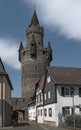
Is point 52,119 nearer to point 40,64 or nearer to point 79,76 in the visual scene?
point 79,76

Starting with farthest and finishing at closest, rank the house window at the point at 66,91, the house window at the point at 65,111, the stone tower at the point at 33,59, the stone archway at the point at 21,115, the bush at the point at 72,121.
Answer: the stone tower at the point at 33,59 → the stone archway at the point at 21,115 → the house window at the point at 66,91 → the house window at the point at 65,111 → the bush at the point at 72,121

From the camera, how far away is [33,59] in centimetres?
9462

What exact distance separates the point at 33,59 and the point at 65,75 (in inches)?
1573

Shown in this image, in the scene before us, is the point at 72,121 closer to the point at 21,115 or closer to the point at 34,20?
the point at 21,115

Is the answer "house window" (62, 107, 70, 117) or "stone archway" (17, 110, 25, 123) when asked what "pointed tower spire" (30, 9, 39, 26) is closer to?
"stone archway" (17, 110, 25, 123)

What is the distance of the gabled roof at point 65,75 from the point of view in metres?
52.3

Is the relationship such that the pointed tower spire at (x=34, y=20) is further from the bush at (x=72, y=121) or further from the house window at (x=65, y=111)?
the bush at (x=72, y=121)

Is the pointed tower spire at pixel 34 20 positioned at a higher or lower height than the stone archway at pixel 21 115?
higher

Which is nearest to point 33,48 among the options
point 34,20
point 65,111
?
point 34,20

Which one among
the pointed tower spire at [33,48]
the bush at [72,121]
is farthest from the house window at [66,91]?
the pointed tower spire at [33,48]

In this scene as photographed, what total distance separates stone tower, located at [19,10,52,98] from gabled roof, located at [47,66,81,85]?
33.8 m

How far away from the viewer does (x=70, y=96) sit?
172 feet

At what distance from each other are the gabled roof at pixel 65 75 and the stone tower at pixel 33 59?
3379 cm

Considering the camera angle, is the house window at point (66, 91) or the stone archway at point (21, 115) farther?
the stone archway at point (21, 115)
